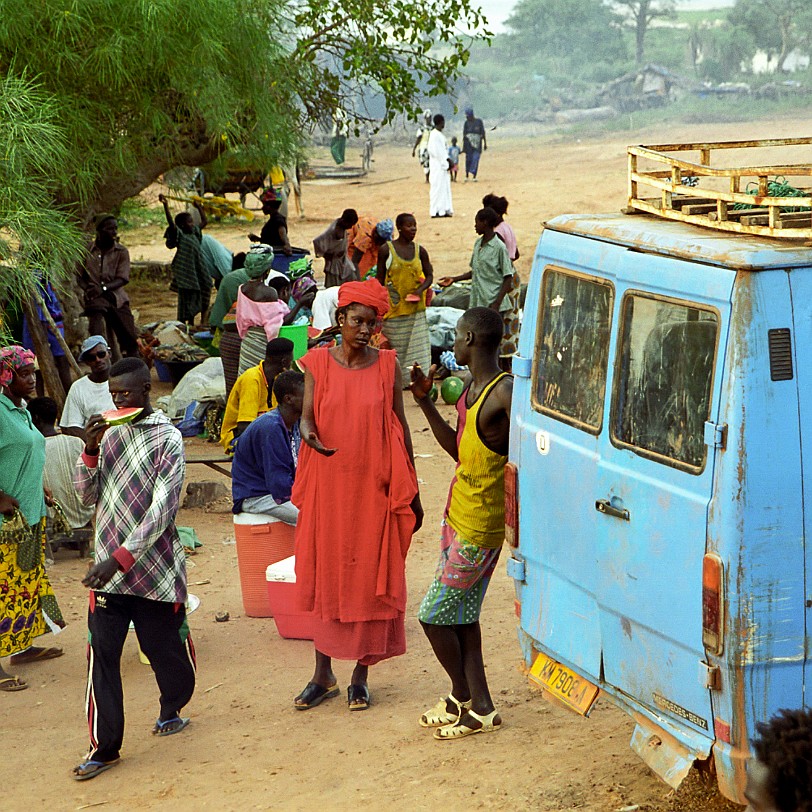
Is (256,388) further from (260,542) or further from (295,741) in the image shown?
(295,741)

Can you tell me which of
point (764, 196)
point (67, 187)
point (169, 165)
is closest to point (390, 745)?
point (764, 196)

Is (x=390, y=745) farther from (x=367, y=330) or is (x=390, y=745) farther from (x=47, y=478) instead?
(x=47, y=478)

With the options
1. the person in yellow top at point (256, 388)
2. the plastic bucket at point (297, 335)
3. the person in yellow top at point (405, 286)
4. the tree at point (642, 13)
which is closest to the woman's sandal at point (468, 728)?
the person in yellow top at point (256, 388)

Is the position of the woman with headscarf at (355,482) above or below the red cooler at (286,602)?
above

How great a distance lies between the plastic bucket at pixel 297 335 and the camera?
401 inches

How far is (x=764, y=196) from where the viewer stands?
146 inches

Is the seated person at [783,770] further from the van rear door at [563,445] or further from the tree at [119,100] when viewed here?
the tree at [119,100]

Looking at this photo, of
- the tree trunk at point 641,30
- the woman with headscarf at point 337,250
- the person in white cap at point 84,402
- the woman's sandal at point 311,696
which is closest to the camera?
the woman's sandal at point 311,696

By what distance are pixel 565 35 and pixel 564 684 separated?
63761 millimetres

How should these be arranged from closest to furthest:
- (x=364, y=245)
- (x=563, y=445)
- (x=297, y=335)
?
(x=563, y=445) → (x=297, y=335) → (x=364, y=245)

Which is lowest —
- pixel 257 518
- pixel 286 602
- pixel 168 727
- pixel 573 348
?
pixel 168 727

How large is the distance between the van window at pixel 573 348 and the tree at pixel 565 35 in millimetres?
59258

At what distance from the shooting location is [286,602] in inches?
249

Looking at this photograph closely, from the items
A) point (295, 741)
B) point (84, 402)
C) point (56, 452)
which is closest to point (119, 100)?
point (84, 402)
